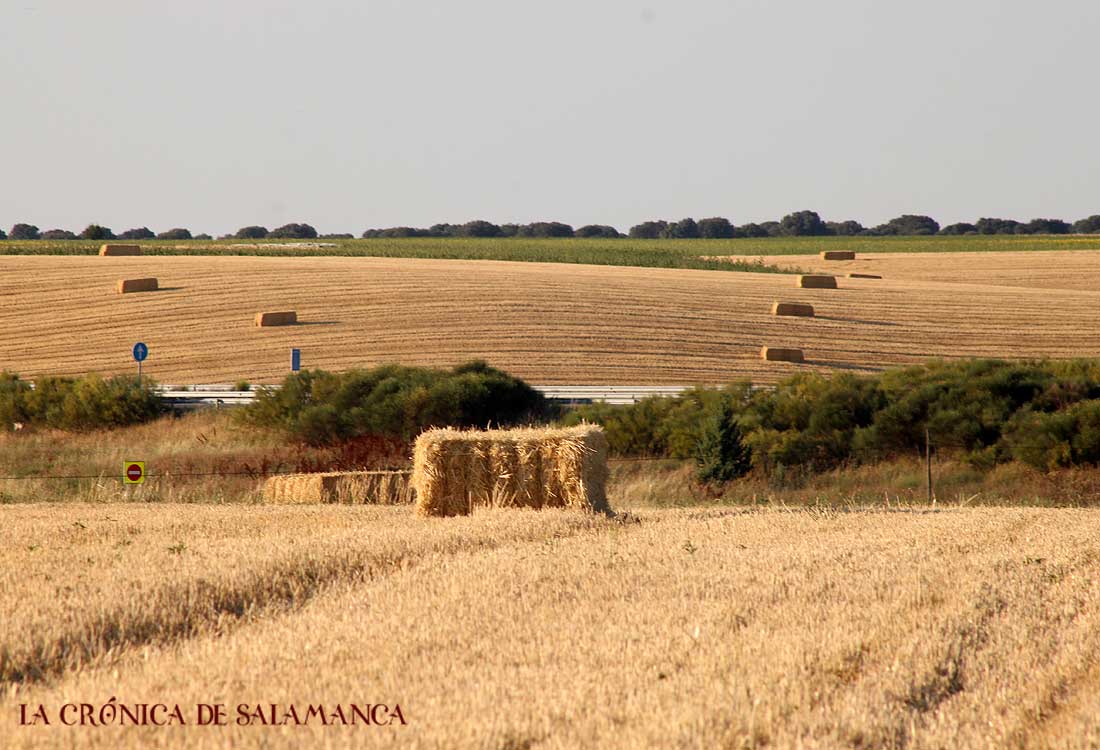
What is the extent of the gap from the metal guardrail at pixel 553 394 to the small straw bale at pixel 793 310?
43.7 feet

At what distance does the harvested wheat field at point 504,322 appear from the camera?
1736 inches

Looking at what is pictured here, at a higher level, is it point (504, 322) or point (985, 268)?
point (985, 268)

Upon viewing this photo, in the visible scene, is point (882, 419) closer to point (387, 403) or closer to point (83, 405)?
point (387, 403)

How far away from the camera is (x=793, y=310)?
174 ft

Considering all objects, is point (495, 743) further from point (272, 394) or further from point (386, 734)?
point (272, 394)

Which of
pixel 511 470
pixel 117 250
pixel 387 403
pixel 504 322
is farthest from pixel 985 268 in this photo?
pixel 511 470

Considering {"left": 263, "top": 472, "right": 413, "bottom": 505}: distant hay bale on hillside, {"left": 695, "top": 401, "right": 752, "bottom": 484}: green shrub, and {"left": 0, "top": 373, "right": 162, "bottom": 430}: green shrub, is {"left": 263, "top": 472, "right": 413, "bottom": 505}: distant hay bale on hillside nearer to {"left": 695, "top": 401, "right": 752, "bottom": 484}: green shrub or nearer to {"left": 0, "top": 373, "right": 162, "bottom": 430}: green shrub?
{"left": 695, "top": 401, "right": 752, "bottom": 484}: green shrub

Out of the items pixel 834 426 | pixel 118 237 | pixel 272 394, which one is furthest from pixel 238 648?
pixel 118 237

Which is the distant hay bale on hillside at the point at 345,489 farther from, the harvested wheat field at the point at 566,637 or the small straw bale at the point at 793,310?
the small straw bale at the point at 793,310

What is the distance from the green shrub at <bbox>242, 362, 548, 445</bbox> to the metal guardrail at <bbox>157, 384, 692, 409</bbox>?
1.32 metres

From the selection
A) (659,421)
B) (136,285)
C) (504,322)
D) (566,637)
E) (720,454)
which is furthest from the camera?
(136,285)

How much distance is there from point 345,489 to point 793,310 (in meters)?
35.8

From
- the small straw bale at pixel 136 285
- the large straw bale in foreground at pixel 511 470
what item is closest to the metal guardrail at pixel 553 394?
the small straw bale at pixel 136 285

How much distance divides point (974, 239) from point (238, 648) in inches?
4731
